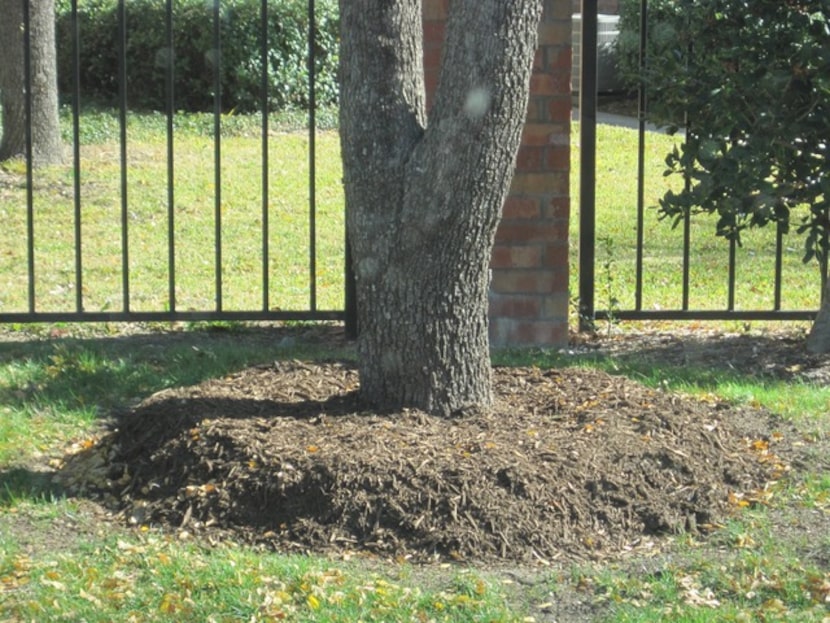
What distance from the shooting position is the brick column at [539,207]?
6.57m

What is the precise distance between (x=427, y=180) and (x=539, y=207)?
1.93 metres

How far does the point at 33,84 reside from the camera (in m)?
10.9

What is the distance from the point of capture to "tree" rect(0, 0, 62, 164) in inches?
426

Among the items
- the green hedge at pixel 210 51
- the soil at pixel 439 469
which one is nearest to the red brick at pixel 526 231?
the soil at pixel 439 469

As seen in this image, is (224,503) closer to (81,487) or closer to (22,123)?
(81,487)

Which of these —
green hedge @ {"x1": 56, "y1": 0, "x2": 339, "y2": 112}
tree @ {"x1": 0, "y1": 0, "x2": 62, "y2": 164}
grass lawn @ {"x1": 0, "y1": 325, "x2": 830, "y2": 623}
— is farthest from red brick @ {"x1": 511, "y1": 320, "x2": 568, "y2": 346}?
green hedge @ {"x1": 56, "y1": 0, "x2": 339, "y2": 112}

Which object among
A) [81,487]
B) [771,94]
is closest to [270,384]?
[81,487]

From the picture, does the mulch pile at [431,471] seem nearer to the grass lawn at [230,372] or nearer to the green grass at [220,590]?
the grass lawn at [230,372]

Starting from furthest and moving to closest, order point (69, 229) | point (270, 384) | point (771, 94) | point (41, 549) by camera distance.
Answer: point (69, 229), point (771, 94), point (270, 384), point (41, 549)

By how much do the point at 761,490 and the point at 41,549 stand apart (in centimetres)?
254

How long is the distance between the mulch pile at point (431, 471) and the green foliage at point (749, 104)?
128 centimetres

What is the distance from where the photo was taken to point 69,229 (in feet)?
31.8

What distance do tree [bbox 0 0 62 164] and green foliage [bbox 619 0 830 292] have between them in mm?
5883

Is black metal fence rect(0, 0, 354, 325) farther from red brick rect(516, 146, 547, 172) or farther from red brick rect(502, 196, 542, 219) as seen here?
→ red brick rect(516, 146, 547, 172)
